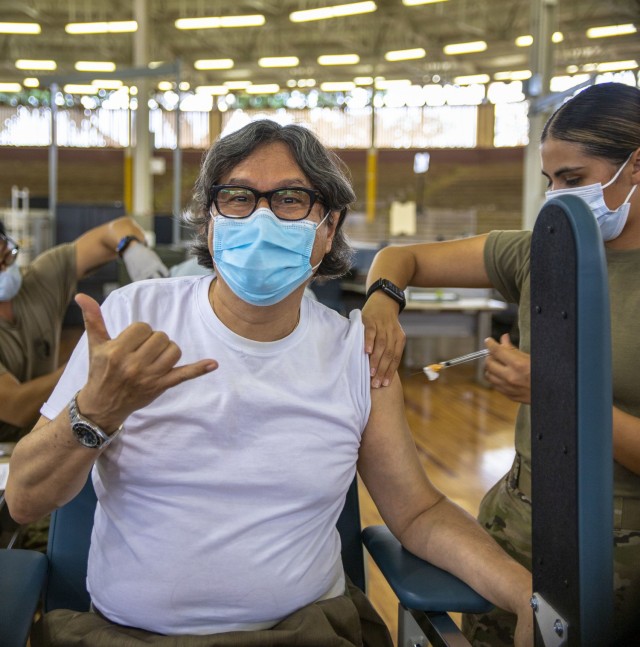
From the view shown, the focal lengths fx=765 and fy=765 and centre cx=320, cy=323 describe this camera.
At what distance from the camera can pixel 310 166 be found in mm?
1325

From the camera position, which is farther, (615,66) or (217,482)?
(615,66)

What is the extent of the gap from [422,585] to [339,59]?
17.0 meters

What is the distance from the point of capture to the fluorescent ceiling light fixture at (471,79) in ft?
59.5

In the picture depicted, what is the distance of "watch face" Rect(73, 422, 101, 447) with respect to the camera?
3.36 ft

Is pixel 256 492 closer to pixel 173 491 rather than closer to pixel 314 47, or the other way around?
pixel 173 491

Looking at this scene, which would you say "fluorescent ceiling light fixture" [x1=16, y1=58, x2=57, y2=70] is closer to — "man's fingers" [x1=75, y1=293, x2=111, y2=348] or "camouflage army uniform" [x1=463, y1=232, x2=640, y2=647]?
"camouflage army uniform" [x1=463, y1=232, x2=640, y2=647]

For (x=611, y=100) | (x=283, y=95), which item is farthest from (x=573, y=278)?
(x=283, y=95)

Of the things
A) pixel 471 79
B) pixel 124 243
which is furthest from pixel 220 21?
pixel 124 243

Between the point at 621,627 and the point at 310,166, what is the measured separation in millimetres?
934

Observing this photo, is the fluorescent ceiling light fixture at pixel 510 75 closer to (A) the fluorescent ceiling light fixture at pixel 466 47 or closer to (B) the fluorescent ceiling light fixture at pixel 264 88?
(A) the fluorescent ceiling light fixture at pixel 466 47

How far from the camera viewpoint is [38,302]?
2539mm

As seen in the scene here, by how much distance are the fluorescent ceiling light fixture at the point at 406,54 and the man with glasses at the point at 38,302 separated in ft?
47.6

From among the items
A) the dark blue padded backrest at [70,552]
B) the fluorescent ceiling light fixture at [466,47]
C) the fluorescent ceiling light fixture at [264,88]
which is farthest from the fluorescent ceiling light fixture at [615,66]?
the dark blue padded backrest at [70,552]

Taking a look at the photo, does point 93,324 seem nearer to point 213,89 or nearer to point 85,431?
point 85,431
